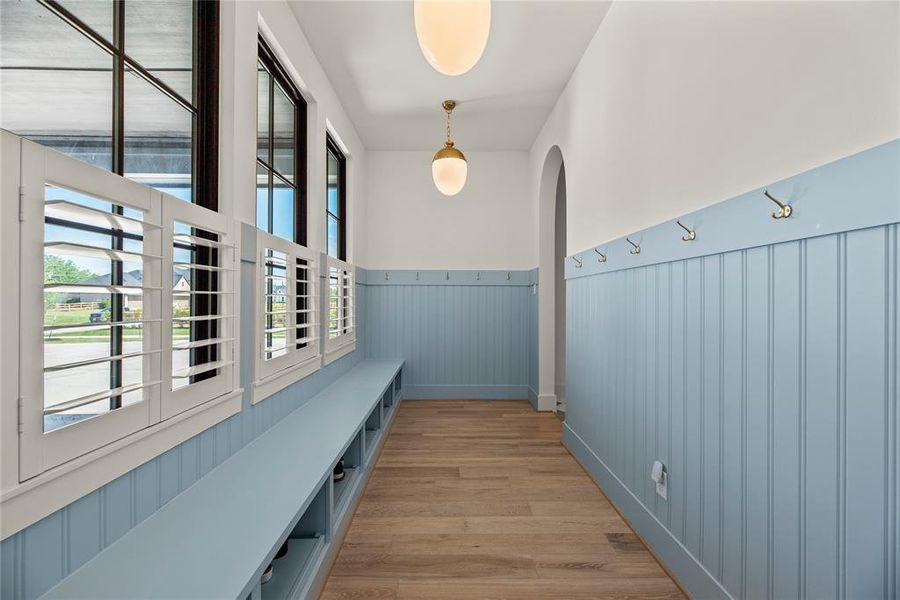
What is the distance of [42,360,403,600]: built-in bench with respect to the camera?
94 centimetres

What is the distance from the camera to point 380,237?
459 centimetres

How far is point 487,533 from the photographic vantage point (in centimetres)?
195

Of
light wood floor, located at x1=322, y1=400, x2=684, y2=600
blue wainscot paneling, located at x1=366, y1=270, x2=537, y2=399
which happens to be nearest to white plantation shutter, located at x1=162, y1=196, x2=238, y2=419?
light wood floor, located at x1=322, y1=400, x2=684, y2=600

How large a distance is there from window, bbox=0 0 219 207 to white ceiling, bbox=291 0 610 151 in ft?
3.29

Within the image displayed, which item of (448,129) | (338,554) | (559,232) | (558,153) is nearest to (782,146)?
(338,554)

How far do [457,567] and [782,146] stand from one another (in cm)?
173

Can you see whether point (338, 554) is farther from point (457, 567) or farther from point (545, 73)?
point (545, 73)

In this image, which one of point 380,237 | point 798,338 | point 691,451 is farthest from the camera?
point 380,237

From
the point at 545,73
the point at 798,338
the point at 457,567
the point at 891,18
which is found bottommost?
the point at 457,567

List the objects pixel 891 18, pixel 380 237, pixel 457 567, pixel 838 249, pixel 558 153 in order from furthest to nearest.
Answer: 1. pixel 380 237
2. pixel 558 153
3. pixel 457 567
4. pixel 838 249
5. pixel 891 18

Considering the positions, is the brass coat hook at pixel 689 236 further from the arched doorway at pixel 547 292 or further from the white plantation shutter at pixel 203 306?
the arched doorway at pixel 547 292

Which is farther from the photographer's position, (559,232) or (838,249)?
(559,232)

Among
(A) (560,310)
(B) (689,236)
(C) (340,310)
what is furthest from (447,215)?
(B) (689,236)

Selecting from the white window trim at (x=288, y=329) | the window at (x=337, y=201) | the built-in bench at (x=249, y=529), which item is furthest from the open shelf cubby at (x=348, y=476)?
the window at (x=337, y=201)
